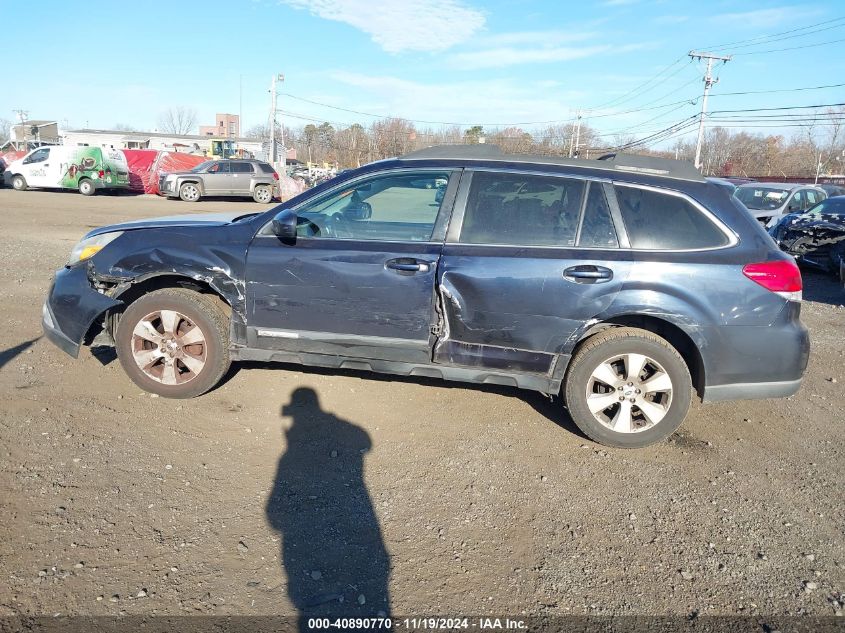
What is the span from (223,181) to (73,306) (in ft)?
68.8

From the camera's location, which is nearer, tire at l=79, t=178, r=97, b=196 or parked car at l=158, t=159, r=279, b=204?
parked car at l=158, t=159, r=279, b=204

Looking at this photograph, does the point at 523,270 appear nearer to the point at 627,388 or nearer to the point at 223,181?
the point at 627,388

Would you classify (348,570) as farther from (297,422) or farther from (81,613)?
(297,422)

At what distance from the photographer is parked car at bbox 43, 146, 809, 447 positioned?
3.69 metres

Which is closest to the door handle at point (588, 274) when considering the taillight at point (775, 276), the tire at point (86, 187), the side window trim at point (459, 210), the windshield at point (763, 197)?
the side window trim at point (459, 210)

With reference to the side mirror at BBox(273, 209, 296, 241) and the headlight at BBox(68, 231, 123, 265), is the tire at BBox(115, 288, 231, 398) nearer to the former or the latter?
the headlight at BBox(68, 231, 123, 265)

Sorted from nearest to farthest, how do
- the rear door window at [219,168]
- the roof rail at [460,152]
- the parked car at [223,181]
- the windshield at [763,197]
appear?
the roof rail at [460,152], the windshield at [763,197], the parked car at [223,181], the rear door window at [219,168]

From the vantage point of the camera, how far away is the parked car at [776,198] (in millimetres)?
14107

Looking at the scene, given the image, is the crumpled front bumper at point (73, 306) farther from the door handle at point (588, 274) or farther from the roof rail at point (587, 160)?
the door handle at point (588, 274)

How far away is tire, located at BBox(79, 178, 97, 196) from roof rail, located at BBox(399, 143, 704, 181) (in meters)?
25.2

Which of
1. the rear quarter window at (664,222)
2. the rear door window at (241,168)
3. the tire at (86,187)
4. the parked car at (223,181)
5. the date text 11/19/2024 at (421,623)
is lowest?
the date text 11/19/2024 at (421,623)

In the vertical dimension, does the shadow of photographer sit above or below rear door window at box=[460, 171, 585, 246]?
below

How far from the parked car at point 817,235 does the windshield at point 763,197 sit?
2808mm

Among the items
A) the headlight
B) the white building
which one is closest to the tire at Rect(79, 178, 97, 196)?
the headlight
